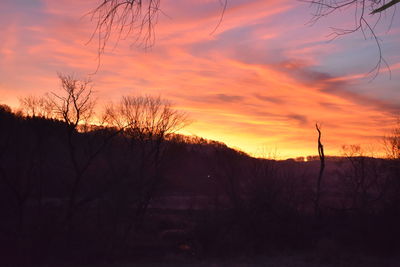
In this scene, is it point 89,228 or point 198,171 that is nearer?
point 89,228

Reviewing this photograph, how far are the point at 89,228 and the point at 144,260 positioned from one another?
3.06 metres

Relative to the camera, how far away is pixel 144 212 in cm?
2633

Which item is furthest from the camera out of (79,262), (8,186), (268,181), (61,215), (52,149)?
(52,149)

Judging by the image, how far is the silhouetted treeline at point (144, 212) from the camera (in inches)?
842

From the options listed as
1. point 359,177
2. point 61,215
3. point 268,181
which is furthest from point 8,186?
point 359,177

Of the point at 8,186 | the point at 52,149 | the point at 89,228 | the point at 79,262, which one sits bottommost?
the point at 79,262

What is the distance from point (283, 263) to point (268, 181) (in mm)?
6501

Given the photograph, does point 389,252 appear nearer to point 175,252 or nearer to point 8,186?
point 175,252

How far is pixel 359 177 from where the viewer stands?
39.1 metres

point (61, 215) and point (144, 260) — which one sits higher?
point (61, 215)

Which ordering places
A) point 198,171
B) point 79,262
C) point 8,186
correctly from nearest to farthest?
point 79,262, point 8,186, point 198,171

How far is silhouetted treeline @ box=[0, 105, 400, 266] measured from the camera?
Result: 2138 centimetres

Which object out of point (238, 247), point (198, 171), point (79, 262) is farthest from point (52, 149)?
point (198, 171)

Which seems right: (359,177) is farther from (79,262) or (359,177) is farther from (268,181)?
(79,262)
